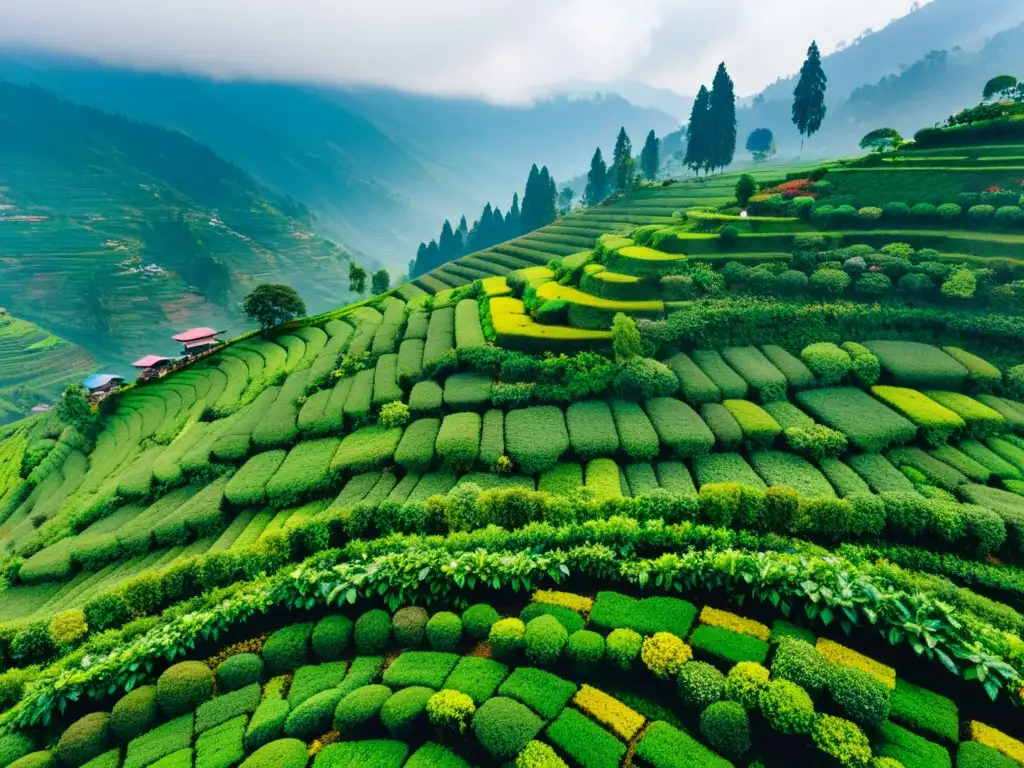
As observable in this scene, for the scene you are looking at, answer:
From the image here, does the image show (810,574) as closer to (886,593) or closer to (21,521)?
(886,593)

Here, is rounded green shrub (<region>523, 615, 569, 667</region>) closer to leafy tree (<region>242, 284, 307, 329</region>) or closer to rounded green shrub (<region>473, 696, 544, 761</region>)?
rounded green shrub (<region>473, 696, 544, 761</region>)

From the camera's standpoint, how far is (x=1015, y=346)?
1977 cm

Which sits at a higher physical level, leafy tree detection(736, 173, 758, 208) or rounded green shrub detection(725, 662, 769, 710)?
leafy tree detection(736, 173, 758, 208)

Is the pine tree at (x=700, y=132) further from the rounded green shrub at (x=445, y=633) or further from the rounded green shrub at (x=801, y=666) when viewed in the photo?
the rounded green shrub at (x=445, y=633)

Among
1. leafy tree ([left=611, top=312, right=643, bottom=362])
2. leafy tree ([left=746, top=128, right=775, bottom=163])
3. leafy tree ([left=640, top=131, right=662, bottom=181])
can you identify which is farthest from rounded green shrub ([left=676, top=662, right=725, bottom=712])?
leafy tree ([left=746, top=128, right=775, bottom=163])

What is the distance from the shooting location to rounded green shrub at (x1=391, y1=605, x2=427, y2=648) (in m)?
10.2

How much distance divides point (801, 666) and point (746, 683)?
40.1 inches

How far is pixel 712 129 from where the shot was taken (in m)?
51.9

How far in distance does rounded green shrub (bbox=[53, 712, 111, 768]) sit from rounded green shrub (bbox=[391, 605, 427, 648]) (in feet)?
18.8

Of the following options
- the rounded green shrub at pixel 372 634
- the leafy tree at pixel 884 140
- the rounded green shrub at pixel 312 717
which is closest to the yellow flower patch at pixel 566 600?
the rounded green shrub at pixel 372 634

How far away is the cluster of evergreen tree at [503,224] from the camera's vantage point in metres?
68.6

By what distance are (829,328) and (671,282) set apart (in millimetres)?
7339

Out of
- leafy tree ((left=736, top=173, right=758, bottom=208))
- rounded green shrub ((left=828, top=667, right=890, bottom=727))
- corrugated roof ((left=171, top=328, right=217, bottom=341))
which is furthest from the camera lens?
corrugated roof ((left=171, top=328, right=217, bottom=341))

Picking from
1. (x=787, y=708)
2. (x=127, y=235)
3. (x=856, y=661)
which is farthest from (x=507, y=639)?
(x=127, y=235)
